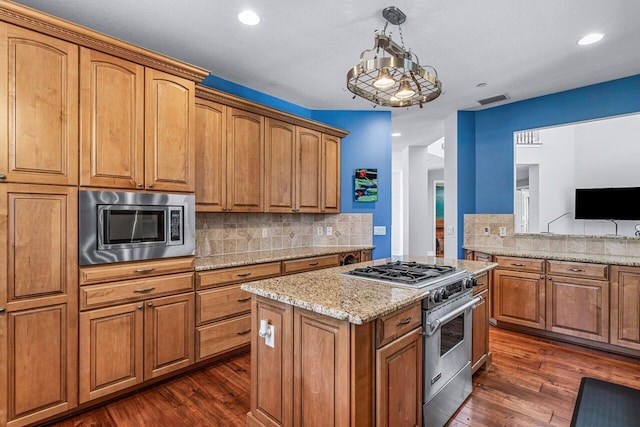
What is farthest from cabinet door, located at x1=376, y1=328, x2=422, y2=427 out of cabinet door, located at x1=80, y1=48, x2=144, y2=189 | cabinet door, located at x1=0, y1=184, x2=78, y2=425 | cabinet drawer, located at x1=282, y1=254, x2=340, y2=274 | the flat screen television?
the flat screen television

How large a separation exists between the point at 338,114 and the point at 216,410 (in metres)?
3.70

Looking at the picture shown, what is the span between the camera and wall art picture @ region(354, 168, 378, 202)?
4465mm

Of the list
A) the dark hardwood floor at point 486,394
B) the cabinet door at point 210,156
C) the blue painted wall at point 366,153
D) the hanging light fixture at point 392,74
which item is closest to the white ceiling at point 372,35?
the hanging light fixture at point 392,74

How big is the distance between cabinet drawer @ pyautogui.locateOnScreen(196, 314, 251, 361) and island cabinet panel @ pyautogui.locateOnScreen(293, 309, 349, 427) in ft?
4.32

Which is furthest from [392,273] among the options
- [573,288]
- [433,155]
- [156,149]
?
[433,155]

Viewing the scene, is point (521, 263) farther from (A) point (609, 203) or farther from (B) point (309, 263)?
(B) point (309, 263)

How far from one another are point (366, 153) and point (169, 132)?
2.74 metres

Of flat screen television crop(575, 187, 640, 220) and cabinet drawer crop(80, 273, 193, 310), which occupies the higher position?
flat screen television crop(575, 187, 640, 220)

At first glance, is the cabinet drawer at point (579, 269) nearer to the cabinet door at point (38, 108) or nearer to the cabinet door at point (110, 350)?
the cabinet door at point (110, 350)

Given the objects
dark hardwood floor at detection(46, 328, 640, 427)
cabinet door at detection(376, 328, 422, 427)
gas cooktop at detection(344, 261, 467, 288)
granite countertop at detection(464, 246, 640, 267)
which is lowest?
dark hardwood floor at detection(46, 328, 640, 427)

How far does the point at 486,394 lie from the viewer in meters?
2.33

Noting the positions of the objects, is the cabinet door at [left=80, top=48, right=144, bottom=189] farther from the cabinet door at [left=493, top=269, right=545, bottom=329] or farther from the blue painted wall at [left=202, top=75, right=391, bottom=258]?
the cabinet door at [left=493, top=269, right=545, bottom=329]

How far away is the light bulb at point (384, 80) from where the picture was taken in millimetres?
1879

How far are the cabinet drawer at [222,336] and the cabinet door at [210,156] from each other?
3.36ft
